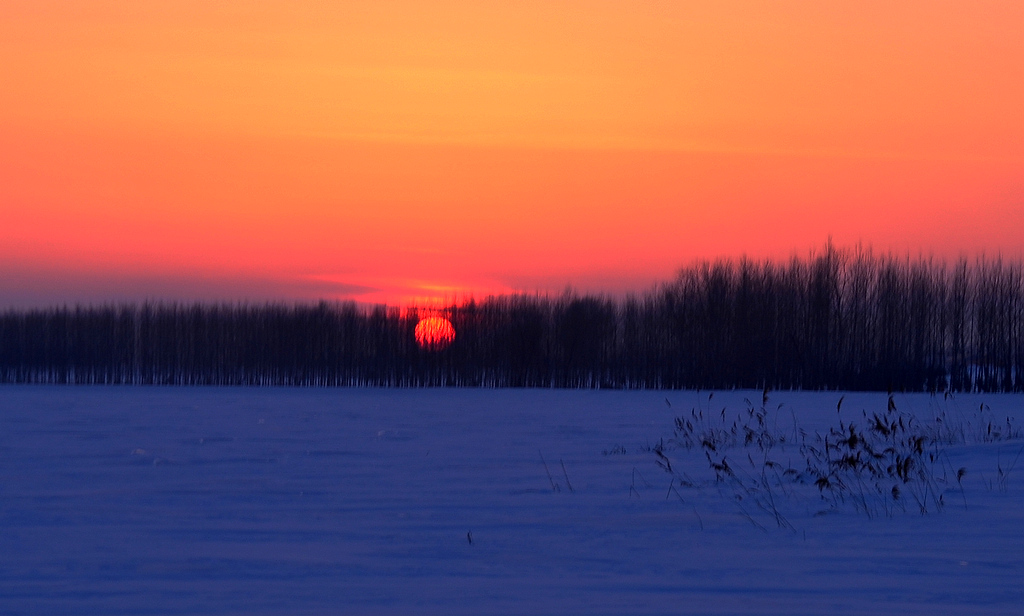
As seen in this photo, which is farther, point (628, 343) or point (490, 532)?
point (628, 343)

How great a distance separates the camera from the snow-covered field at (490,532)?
12.0 feet

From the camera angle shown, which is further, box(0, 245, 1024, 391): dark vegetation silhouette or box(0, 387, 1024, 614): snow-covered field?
box(0, 245, 1024, 391): dark vegetation silhouette

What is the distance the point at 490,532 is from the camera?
5.02m

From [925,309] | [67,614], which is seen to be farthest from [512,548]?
[925,309]

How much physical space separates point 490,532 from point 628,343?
101ft

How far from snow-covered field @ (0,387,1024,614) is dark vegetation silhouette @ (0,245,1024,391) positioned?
2527 centimetres

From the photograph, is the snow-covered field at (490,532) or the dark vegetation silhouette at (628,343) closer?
the snow-covered field at (490,532)

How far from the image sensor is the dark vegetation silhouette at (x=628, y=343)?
34.0m

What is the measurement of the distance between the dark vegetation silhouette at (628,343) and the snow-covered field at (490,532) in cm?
2527

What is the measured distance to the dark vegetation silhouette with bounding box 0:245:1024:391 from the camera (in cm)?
3403

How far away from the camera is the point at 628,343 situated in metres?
35.4

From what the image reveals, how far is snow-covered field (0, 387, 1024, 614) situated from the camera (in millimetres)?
3646

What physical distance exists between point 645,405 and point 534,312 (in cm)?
1737

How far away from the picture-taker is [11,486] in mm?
6676
